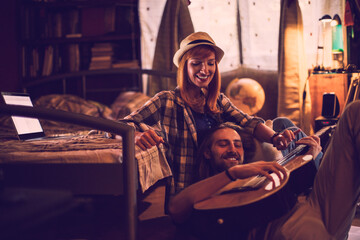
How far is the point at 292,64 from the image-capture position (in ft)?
11.2

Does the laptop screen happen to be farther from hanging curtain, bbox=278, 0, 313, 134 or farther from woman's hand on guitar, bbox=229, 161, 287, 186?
hanging curtain, bbox=278, 0, 313, 134

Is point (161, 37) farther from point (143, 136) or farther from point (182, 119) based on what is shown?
point (143, 136)

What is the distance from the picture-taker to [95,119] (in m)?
1.25

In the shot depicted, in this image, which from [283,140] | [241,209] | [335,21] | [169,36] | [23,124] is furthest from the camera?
[169,36]

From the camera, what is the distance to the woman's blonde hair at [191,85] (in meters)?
1.91

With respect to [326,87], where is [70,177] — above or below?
below


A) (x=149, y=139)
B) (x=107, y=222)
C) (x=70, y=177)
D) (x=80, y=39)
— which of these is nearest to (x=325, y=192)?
(x=149, y=139)

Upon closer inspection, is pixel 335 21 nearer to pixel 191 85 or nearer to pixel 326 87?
pixel 326 87

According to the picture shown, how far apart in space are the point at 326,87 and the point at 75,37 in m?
2.56

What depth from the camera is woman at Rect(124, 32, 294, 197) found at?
5.98ft

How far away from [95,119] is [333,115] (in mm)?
2259

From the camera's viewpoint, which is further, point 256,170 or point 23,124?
point 23,124

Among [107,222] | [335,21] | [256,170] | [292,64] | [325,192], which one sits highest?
[335,21]

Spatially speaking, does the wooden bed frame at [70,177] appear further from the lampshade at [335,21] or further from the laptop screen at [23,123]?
the lampshade at [335,21]
